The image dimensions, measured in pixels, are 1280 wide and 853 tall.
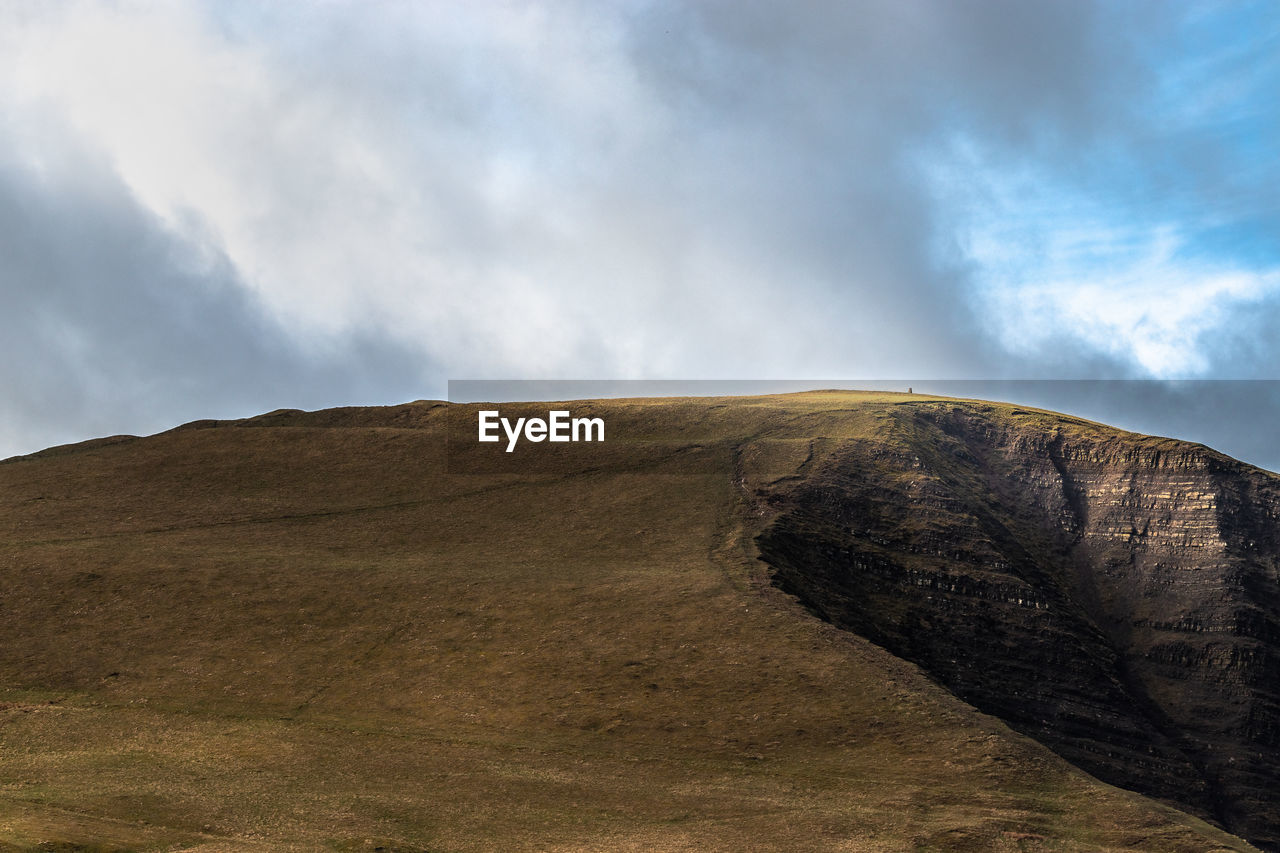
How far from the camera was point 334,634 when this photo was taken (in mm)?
66438

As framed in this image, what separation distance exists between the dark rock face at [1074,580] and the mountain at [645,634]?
13.6 inches

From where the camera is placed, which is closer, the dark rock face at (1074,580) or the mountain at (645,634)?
the mountain at (645,634)

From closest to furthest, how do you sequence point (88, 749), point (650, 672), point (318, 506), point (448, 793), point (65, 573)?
1. point (448, 793)
2. point (88, 749)
3. point (650, 672)
4. point (65, 573)
5. point (318, 506)

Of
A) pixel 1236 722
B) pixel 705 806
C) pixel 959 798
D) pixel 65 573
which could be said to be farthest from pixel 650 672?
pixel 1236 722

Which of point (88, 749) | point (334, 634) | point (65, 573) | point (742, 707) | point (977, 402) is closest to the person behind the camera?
point (88, 749)

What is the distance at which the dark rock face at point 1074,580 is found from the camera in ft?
260

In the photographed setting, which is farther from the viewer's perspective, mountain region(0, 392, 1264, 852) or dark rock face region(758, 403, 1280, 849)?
dark rock face region(758, 403, 1280, 849)

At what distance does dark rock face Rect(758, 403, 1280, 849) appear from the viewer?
260 ft

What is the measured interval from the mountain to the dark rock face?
0.35 metres

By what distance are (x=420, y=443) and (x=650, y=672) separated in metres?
55.0

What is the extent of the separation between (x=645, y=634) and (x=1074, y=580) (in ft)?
176

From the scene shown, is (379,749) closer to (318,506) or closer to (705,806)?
(705,806)

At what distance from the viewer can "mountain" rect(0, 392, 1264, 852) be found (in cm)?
4516

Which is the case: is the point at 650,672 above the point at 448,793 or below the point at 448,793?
above
